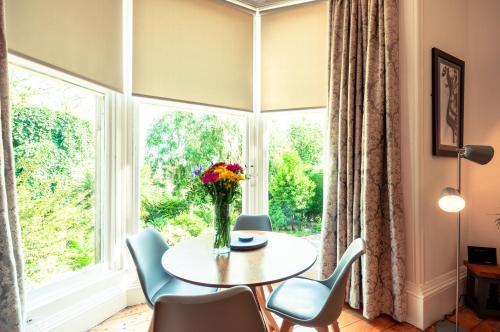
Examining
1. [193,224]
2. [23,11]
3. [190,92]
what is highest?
[23,11]

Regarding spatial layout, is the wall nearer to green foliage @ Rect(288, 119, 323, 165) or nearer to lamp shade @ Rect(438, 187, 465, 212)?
lamp shade @ Rect(438, 187, 465, 212)

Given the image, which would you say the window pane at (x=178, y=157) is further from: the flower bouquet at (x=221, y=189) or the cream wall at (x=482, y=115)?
the cream wall at (x=482, y=115)

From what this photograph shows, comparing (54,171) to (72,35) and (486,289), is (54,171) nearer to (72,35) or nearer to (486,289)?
(72,35)

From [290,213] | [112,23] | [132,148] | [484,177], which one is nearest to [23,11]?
[112,23]

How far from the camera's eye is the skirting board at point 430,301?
6.78 feet

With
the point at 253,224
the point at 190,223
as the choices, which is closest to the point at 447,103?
the point at 253,224

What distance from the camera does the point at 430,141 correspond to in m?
2.17

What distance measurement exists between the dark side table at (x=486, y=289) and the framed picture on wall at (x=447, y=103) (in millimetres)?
969

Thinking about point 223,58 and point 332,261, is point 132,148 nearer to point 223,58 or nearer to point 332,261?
point 223,58

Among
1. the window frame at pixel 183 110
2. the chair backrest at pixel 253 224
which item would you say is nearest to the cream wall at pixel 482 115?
the chair backrest at pixel 253 224

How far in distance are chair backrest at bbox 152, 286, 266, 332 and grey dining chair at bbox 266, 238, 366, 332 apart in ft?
1.75

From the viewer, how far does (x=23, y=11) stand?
1612 millimetres

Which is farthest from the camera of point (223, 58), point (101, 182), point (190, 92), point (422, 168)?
point (223, 58)

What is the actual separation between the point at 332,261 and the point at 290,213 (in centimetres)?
76
